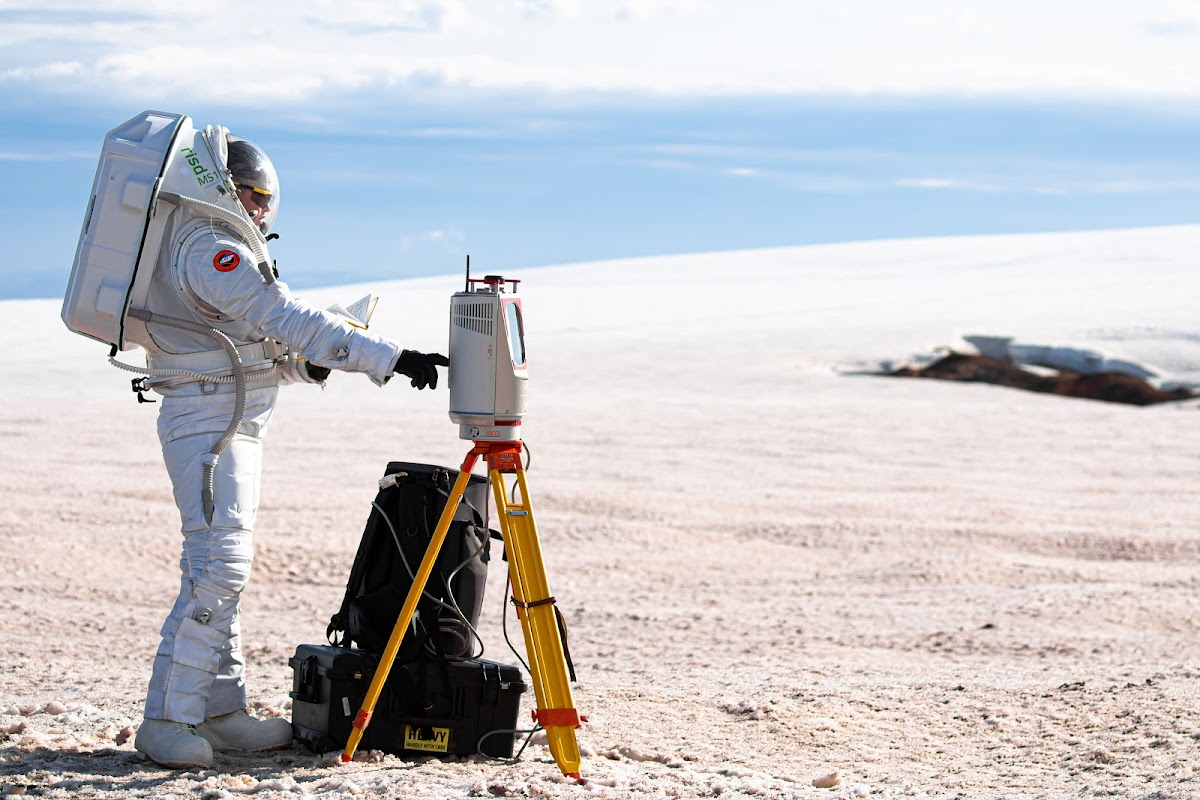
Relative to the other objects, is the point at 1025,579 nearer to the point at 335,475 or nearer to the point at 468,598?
the point at 468,598

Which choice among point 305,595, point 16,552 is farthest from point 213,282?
point 16,552

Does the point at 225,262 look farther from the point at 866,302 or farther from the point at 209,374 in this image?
the point at 866,302

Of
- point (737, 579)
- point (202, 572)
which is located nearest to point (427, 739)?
point (202, 572)

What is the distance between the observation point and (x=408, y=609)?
409cm

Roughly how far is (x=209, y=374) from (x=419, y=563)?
0.91m

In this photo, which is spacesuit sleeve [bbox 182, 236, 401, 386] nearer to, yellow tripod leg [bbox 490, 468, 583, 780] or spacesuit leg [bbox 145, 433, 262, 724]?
spacesuit leg [bbox 145, 433, 262, 724]

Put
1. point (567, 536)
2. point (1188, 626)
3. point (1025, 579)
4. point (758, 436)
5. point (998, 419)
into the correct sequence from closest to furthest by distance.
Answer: point (1188, 626) → point (1025, 579) → point (567, 536) → point (758, 436) → point (998, 419)

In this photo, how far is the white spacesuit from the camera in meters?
4.02

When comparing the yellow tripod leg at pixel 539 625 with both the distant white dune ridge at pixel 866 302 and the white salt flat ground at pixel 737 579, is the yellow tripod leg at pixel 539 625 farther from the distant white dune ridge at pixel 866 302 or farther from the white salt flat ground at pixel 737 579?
the distant white dune ridge at pixel 866 302

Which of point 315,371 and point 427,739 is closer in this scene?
point 427,739

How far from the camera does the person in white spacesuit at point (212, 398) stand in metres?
4.01

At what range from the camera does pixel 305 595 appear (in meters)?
8.16

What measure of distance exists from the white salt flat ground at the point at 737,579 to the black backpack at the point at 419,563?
0.44 metres

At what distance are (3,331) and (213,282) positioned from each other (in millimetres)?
28295
